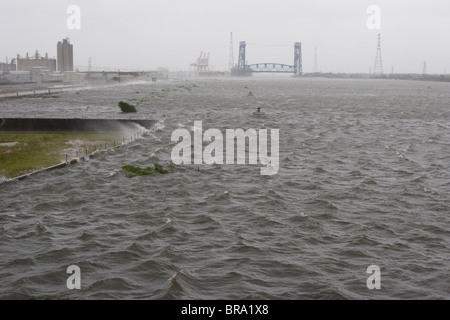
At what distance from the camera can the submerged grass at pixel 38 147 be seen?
2936cm

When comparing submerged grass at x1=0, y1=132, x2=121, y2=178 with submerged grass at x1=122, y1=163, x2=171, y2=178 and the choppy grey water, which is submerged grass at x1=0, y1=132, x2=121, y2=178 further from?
submerged grass at x1=122, y1=163, x2=171, y2=178

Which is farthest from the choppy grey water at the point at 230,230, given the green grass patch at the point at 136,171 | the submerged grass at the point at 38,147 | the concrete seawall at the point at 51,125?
the concrete seawall at the point at 51,125

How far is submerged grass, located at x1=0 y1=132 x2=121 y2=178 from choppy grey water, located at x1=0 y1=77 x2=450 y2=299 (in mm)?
1985

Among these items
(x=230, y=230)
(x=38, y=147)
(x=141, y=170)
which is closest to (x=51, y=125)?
(x=38, y=147)

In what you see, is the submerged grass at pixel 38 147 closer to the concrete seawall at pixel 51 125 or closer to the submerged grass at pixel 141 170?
the concrete seawall at pixel 51 125

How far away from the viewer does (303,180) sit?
94.2 feet

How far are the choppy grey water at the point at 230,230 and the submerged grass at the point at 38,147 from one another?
1.98 meters

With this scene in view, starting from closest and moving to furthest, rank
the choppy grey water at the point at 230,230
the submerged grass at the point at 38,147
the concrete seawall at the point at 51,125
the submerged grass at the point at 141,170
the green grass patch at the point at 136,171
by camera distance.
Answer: the choppy grey water at the point at 230,230 < the green grass patch at the point at 136,171 < the submerged grass at the point at 141,170 < the submerged grass at the point at 38,147 < the concrete seawall at the point at 51,125

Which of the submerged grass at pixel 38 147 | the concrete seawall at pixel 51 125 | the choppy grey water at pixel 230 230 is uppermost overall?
the concrete seawall at pixel 51 125

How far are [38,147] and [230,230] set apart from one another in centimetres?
1963

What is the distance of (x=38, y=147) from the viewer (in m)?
35.2

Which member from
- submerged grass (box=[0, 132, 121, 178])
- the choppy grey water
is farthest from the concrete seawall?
the choppy grey water

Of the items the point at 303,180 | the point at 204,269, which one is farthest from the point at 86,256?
the point at 303,180

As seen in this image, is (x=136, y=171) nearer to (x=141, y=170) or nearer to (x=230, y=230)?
(x=141, y=170)
